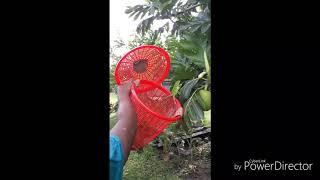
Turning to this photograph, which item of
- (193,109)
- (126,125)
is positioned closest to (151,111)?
(126,125)

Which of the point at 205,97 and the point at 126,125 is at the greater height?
the point at 205,97

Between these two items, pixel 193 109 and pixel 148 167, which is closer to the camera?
pixel 193 109

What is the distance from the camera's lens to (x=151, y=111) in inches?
44.2

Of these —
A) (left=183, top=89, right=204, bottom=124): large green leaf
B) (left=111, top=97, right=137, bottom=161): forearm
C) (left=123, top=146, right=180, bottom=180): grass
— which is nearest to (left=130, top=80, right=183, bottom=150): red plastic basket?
(left=111, top=97, right=137, bottom=161): forearm

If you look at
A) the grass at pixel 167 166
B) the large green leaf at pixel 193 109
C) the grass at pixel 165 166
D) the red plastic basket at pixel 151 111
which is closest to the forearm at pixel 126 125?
the red plastic basket at pixel 151 111

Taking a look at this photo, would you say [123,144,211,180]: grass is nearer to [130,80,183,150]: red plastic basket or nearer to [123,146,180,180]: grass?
[123,146,180,180]: grass

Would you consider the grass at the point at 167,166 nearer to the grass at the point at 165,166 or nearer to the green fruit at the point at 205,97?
the grass at the point at 165,166

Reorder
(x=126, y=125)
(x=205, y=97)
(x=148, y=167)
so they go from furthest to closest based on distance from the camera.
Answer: (x=148, y=167) → (x=205, y=97) → (x=126, y=125)

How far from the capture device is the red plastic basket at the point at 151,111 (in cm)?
115

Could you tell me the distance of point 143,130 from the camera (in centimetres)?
120

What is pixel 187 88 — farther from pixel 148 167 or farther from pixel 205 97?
pixel 148 167
